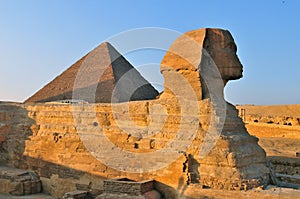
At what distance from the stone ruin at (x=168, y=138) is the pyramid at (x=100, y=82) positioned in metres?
4.38

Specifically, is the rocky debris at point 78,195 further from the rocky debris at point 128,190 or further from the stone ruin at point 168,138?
the rocky debris at point 128,190

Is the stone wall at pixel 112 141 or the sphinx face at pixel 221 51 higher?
the sphinx face at pixel 221 51

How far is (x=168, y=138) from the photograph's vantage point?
675 centimetres

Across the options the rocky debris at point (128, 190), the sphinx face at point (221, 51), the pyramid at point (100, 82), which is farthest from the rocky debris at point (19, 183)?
the sphinx face at point (221, 51)

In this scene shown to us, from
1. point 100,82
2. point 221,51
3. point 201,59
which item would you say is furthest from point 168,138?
point 100,82

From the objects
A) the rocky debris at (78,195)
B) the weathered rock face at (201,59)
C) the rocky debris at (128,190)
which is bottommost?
the rocky debris at (78,195)

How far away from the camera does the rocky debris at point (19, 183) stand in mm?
7945

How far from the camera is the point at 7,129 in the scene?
380 inches

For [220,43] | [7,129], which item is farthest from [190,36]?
[7,129]

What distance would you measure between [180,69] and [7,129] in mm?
5600

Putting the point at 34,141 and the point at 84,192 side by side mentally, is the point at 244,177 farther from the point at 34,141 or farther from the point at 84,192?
the point at 34,141

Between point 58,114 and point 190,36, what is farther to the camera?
point 58,114

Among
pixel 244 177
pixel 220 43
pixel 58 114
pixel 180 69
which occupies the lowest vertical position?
pixel 244 177

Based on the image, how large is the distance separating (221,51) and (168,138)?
206 cm
